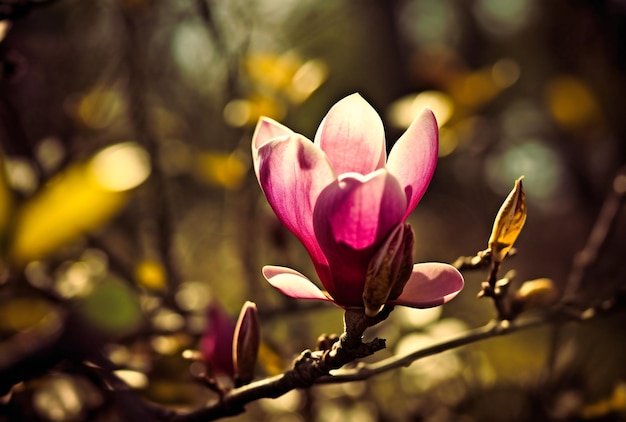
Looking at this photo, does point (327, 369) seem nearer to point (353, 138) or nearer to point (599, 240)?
point (353, 138)

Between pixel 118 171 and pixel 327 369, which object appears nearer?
pixel 327 369

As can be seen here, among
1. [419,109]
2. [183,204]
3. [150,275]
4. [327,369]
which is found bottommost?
[327,369]

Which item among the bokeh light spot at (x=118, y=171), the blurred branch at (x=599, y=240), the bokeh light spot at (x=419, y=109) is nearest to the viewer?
the bokeh light spot at (x=118, y=171)

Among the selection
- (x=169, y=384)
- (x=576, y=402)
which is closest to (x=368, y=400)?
(x=576, y=402)

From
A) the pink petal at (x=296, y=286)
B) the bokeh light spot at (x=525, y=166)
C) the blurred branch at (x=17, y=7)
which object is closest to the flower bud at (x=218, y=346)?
the pink petal at (x=296, y=286)

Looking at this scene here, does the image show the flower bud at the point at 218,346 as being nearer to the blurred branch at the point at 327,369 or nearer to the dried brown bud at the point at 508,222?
the blurred branch at the point at 327,369

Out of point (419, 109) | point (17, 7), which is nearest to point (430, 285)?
point (17, 7)

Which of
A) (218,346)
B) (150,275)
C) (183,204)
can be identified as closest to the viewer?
(218,346)

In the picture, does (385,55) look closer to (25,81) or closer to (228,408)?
(25,81)

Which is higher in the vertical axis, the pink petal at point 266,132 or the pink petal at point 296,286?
the pink petal at point 266,132
